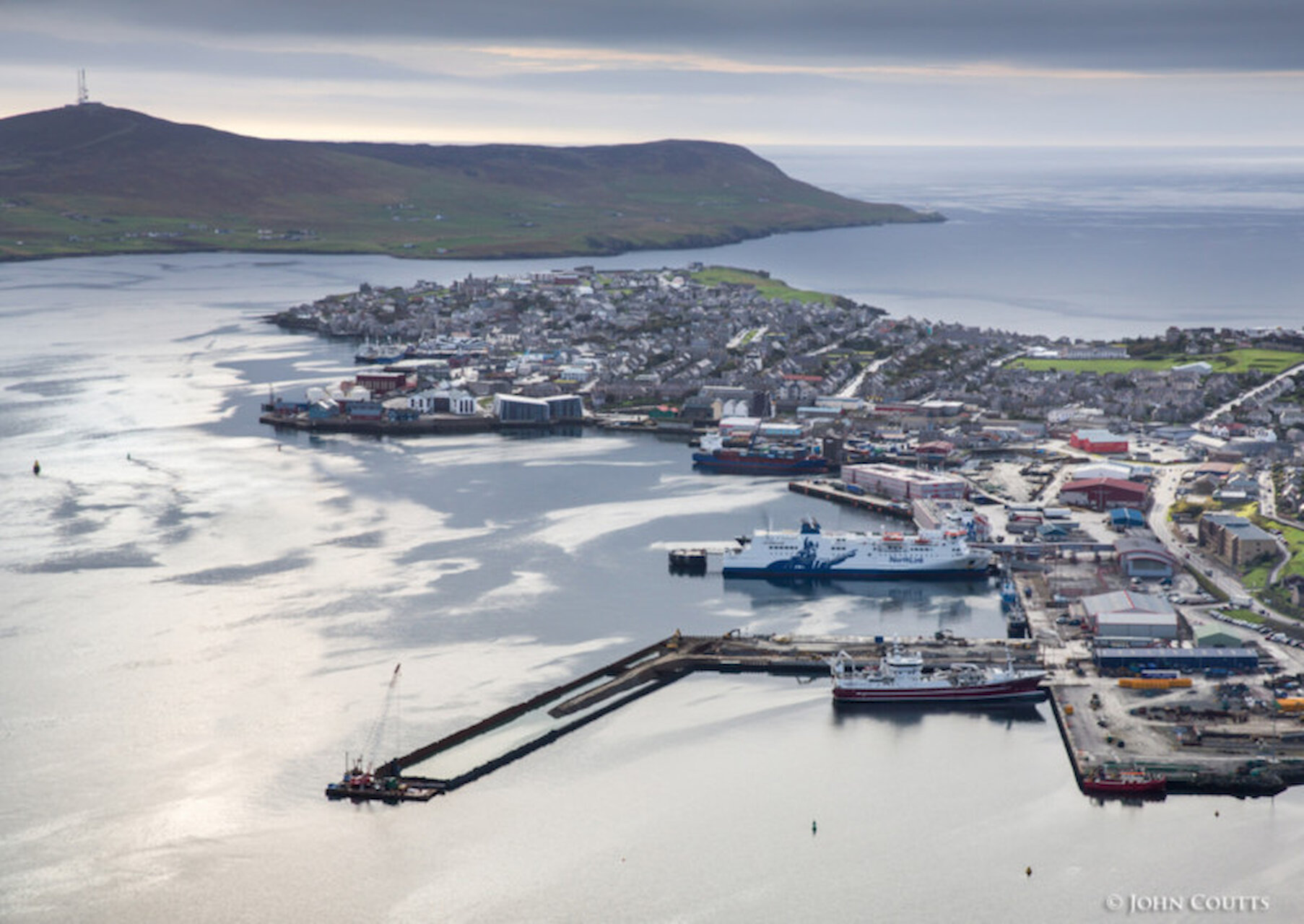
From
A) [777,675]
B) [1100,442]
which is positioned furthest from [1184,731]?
[1100,442]

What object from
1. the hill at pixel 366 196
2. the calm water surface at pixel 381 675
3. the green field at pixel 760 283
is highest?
the hill at pixel 366 196

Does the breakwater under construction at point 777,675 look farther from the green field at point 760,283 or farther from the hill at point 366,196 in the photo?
the hill at point 366,196

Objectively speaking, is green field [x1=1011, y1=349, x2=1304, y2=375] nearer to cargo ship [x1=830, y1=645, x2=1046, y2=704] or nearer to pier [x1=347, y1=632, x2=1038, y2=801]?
pier [x1=347, y1=632, x2=1038, y2=801]

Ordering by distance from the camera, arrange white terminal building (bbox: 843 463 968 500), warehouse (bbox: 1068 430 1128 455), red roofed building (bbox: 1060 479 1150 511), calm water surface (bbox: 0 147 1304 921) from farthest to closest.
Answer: warehouse (bbox: 1068 430 1128 455) → white terminal building (bbox: 843 463 968 500) → red roofed building (bbox: 1060 479 1150 511) → calm water surface (bbox: 0 147 1304 921)

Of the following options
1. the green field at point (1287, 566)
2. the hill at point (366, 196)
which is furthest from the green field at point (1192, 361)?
the hill at point (366, 196)

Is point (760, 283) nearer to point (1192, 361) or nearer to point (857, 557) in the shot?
point (1192, 361)

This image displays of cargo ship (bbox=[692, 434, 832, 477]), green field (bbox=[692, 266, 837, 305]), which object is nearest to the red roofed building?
cargo ship (bbox=[692, 434, 832, 477])

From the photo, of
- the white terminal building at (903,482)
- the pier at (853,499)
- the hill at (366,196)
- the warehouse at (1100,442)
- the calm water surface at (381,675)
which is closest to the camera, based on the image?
the calm water surface at (381,675)
